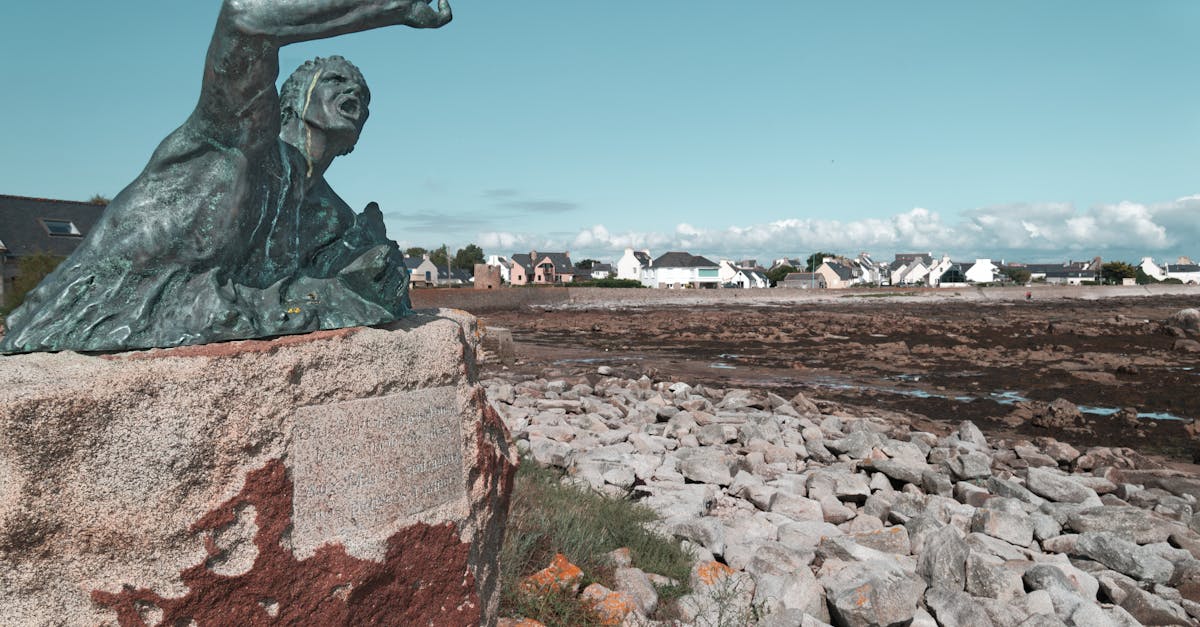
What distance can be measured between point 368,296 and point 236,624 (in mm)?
1293

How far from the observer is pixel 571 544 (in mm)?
4199

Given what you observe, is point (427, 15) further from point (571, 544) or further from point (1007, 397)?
point (1007, 397)

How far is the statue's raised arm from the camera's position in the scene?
2473mm

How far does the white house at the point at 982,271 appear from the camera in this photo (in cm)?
9944

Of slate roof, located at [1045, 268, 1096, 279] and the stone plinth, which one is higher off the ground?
slate roof, located at [1045, 268, 1096, 279]

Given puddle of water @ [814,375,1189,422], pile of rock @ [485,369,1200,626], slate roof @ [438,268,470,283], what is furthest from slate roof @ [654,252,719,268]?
pile of rock @ [485,369,1200,626]

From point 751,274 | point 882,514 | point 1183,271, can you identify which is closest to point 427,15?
point 882,514

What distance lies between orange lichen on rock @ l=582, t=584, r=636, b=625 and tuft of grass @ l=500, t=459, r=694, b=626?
0.16 ft

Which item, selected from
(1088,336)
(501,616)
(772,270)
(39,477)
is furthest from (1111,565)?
(772,270)

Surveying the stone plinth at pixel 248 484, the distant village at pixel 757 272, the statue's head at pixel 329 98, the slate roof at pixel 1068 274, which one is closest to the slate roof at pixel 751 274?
the distant village at pixel 757 272

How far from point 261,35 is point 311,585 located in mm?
1900

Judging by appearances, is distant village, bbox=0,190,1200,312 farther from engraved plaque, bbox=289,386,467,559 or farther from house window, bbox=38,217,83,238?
engraved plaque, bbox=289,386,467,559

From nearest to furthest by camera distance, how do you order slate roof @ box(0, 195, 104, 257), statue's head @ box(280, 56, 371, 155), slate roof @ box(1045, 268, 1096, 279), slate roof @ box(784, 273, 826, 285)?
statue's head @ box(280, 56, 371, 155)
slate roof @ box(0, 195, 104, 257)
slate roof @ box(784, 273, 826, 285)
slate roof @ box(1045, 268, 1096, 279)

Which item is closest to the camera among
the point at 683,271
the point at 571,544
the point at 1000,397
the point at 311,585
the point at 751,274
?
the point at 311,585
